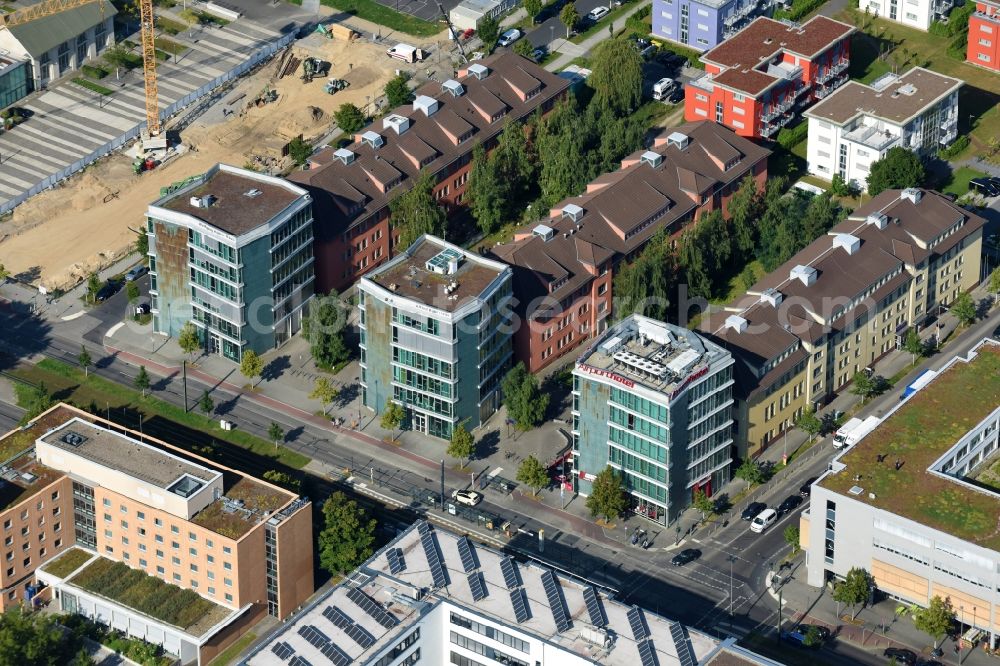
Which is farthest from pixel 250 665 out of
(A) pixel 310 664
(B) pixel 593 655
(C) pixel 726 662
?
(C) pixel 726 662

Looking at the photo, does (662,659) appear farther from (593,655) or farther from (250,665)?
(250,665)

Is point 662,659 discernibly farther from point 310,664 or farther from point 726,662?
point 310,664

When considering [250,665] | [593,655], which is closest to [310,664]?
[250,665]

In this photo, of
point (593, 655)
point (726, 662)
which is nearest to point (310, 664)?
point (593, 655)

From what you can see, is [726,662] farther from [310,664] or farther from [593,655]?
[310,664]

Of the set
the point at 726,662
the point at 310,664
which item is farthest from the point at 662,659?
the point at 310,664
